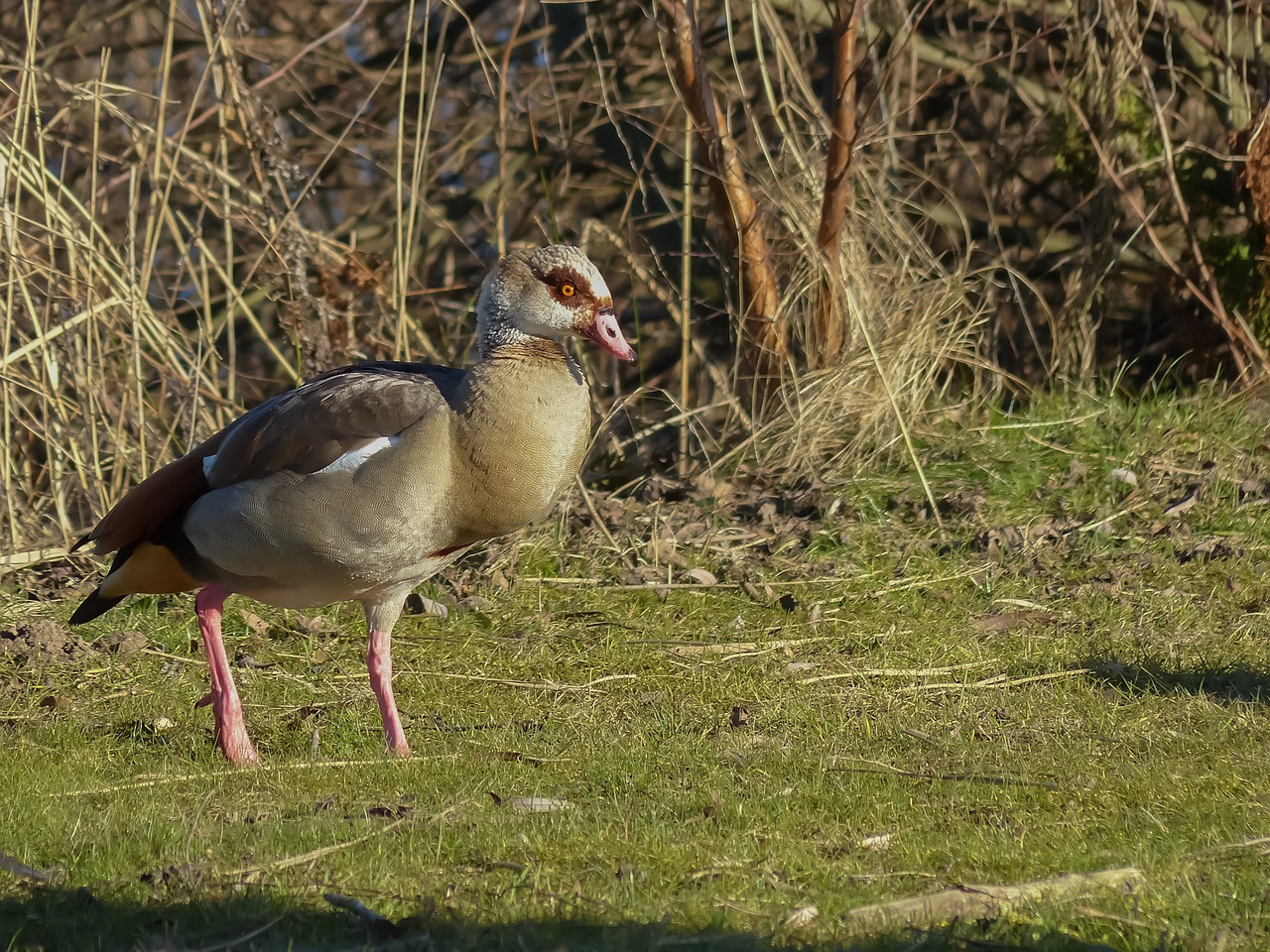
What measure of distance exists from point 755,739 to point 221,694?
5.57ft

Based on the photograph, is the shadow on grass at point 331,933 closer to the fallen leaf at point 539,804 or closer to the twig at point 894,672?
the fallen leaf at point 539,804

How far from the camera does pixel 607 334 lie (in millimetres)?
4949

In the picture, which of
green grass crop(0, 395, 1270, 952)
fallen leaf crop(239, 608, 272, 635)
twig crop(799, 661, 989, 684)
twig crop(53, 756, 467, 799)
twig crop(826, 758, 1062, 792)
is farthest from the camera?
fallen leaf crop(239, 608, 272, 635)

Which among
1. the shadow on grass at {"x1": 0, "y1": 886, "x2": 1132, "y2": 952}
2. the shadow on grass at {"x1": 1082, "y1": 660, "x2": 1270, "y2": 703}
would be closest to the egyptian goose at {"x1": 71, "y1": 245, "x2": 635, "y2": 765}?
the shadow on grass at {"x1": 0, "y1": 886, "x2": 1132, "y2": 952}

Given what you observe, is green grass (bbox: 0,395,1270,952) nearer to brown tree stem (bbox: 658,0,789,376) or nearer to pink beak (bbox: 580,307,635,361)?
brown tree stem (bbox: 658,0,789,376)

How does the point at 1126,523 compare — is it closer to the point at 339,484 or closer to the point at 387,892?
the point at 339,484

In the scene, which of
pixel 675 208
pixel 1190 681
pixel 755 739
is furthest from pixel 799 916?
pixel 675 208

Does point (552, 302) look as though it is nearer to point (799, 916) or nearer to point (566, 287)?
point (566, 287)

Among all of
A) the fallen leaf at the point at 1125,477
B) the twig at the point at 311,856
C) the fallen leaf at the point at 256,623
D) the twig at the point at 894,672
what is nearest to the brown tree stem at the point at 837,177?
the fallen leaf at the point at 1125,477

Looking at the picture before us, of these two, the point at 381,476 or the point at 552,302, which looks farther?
the point at 552,302

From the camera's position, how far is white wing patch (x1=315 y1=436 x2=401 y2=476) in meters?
4.65

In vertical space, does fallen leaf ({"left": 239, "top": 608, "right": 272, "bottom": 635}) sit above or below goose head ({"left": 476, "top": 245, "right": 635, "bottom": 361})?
below

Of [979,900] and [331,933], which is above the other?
[331,933]

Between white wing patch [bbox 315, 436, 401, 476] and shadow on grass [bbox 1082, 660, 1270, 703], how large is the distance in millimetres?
2543
